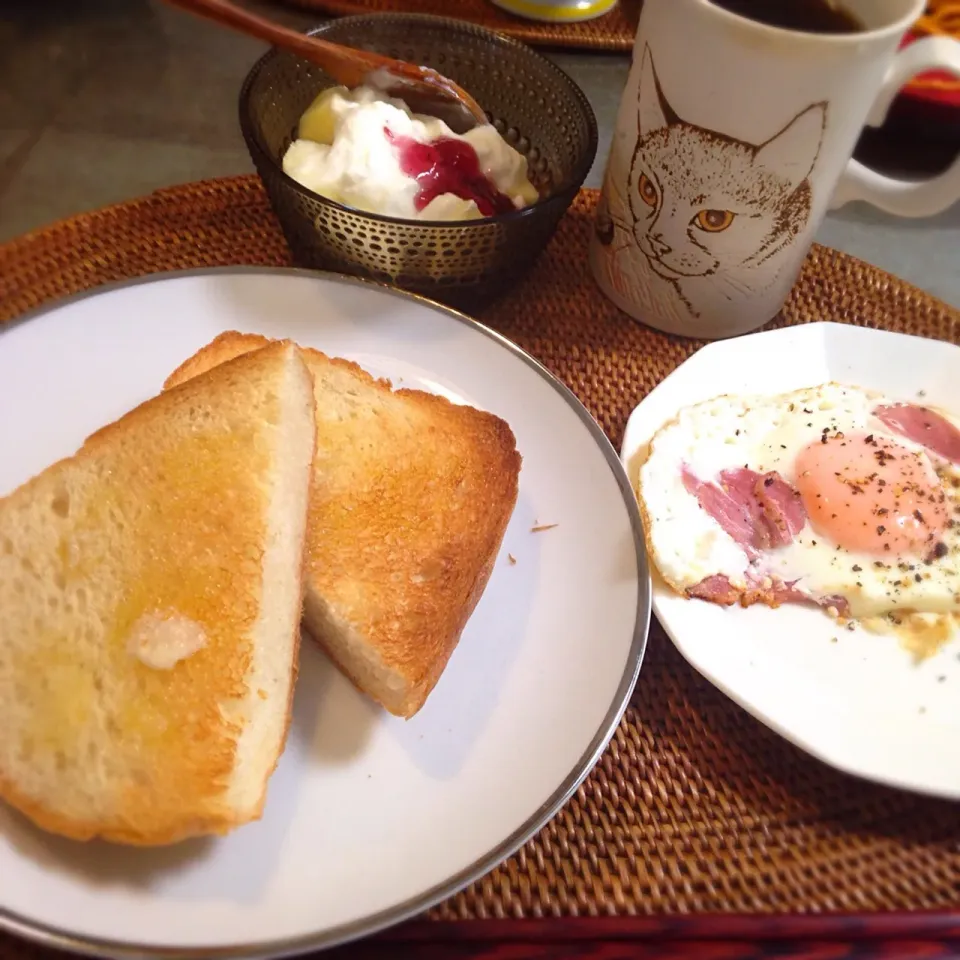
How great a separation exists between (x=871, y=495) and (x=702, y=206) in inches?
19.1

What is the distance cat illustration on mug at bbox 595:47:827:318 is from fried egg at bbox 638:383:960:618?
20 cm

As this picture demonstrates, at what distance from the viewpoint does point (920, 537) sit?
1.16 metres

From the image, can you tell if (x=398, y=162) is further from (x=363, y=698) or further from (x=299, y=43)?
(x=363, y=698)

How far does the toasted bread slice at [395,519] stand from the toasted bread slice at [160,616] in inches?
2.8

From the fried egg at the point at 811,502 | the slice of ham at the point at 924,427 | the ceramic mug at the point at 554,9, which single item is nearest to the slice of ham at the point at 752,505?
the fried egg at the point at 811,502

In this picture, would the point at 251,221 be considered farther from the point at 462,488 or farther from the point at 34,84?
the point at 34,84

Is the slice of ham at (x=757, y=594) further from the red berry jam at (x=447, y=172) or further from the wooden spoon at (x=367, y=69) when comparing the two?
the wooden spoon at (x=367, y=69)

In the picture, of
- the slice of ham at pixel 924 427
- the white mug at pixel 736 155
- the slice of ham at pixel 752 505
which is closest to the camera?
the white mug at pixel 736 155

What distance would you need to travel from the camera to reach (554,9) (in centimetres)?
232

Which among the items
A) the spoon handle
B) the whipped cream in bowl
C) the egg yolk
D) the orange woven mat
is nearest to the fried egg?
the egg yolk

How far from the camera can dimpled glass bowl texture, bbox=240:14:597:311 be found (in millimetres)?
1179

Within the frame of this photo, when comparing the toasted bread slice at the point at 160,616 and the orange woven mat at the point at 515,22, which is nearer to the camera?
the toasted bread slice at the point at 160,616

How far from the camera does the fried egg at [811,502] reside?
1074 mm

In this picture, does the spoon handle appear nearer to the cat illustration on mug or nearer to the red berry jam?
the red berry jam
